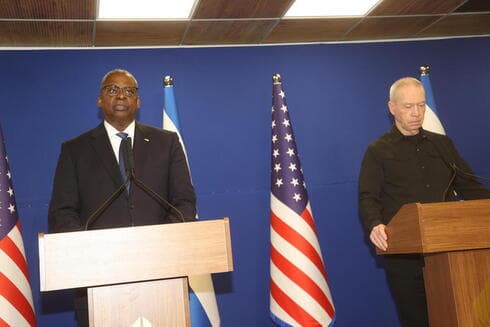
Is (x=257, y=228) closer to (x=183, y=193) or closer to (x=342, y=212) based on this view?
(x=342, y=212)

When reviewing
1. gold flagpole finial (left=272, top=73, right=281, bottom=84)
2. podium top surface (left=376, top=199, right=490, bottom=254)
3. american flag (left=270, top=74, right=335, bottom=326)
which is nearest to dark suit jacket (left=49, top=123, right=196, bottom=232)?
podium top surface (left=376, top=199, right=490, bottom=254)

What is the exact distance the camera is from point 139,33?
429 centimetres

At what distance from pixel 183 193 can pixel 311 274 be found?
1.59 m

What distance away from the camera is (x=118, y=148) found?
275 centimetres

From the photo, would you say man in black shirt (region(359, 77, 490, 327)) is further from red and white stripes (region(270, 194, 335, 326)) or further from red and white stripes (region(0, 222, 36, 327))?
red and white stripes (region(0, 222, 36, 327))

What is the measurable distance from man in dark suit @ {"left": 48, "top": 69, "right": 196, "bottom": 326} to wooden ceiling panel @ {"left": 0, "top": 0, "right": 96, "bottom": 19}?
113cm

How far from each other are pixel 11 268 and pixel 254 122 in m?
2.20

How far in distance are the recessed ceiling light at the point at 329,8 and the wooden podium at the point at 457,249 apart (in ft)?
7.68

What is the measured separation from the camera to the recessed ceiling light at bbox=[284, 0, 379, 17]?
4108mm

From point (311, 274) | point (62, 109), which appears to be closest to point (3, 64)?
point (62, 109)

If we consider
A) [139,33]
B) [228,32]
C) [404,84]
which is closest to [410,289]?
[404,84]

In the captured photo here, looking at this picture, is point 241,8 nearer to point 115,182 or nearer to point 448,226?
point 115,182

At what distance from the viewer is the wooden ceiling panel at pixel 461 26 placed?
15.0 feet

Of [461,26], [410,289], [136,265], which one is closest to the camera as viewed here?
[136,265]
